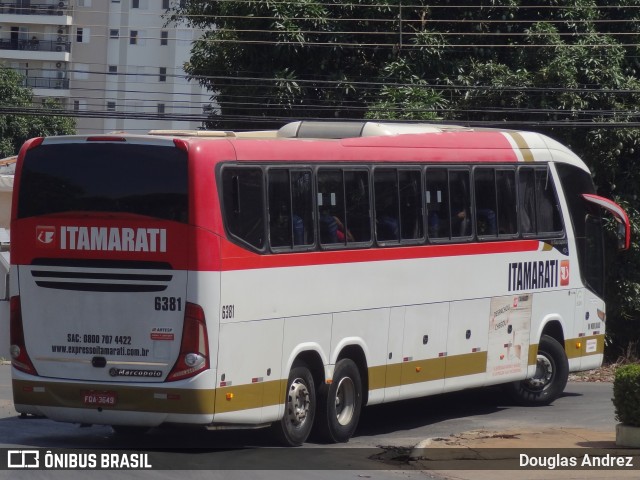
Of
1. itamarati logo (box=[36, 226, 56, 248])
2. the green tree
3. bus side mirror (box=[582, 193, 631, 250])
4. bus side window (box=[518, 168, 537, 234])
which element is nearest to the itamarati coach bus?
itamarati logo (box=[36, 226, 56, 248])

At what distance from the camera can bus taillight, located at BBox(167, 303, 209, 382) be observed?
1098cm

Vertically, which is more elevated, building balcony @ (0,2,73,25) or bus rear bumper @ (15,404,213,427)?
building balcony @ (0,2,73,25)

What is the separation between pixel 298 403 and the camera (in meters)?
12.4

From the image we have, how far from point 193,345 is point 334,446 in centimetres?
249

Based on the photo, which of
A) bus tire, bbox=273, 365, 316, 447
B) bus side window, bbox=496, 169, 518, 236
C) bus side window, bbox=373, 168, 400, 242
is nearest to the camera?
bus tire, bbox=273, 365, 316, 447

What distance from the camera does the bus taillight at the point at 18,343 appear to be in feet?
38.0

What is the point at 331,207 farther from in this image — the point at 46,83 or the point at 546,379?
the point at 46,83

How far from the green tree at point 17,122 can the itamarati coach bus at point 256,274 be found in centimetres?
3790

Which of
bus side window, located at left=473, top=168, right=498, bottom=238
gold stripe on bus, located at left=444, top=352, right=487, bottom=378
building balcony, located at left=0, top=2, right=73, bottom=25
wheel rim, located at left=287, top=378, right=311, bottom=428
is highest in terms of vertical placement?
building balcony, located at left=0, top=2, right=73, bottom=25

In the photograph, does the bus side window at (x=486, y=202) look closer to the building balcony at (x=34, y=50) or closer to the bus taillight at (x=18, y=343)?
the bus taillight at (x=18, y=343)

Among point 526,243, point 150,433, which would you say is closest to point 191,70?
point 526,243

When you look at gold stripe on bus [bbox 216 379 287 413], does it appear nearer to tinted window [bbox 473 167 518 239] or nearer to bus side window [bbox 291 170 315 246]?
bus side window [bbox 291 170 315 246]

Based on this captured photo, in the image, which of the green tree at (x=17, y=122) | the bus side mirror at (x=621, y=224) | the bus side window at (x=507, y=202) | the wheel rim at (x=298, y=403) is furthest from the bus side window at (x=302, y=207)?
the green tree at (x=17, y=122)

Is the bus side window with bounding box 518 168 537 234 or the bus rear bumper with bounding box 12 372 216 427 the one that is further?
the bus side window with bounding box 518 168 537 234
